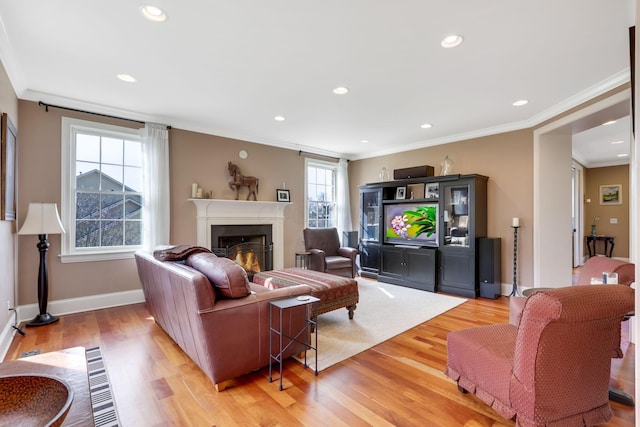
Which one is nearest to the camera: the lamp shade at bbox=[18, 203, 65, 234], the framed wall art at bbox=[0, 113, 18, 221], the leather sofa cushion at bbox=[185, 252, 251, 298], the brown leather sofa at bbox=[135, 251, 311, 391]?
the brown leather sofa at bbox=[135, 251, 311, 391]

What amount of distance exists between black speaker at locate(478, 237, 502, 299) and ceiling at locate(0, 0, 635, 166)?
5.93ft

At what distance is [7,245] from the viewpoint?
3016mm

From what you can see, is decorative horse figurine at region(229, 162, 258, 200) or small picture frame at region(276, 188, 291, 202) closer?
decorative horse figurine at region(229, 162, 258, 200)

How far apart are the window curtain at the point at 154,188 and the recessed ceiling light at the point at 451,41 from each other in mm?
3735

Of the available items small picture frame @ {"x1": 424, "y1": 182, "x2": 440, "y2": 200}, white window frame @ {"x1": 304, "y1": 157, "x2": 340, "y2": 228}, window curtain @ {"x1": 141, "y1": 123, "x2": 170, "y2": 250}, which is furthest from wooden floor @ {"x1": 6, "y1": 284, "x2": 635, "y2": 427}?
white window frame @ {"x1": 304, "y1": 157, "x2": 340, "y2": 228}

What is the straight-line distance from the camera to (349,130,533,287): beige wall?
14.9ft

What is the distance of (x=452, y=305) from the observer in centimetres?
422

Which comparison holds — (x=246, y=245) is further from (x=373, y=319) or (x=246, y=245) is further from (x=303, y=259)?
(x=373, y=319)

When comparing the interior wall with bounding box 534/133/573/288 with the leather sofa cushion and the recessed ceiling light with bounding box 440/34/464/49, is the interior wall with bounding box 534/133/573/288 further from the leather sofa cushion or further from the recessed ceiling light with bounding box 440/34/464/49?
the leather sofa cushion

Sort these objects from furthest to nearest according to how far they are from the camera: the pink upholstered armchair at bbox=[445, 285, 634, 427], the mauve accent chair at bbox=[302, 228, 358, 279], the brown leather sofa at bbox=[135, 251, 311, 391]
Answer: the mauve accent chair at bbox=[302, 228, 358, 279] → the brown leather sofa at bbox=[135, 251, 311, 391] → the pink upholstered armchair at bbox=[445, 285, 634, 427]

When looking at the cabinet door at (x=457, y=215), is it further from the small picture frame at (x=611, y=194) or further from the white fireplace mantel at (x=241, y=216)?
the small picture frame at (x=611, y=194)

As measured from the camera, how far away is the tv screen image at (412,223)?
527cm

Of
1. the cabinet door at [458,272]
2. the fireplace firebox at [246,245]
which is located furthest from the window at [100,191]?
the cabinet door at [458,272]

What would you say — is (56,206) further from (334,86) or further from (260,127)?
(334,86)
